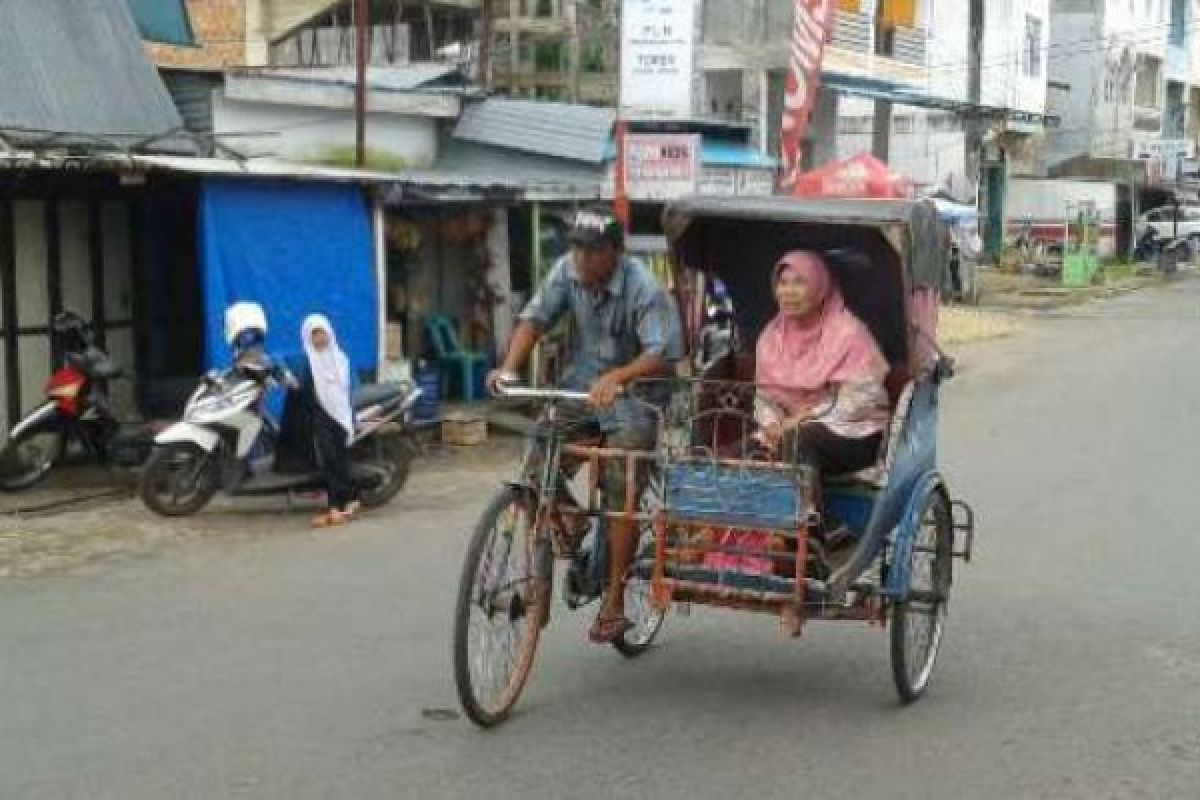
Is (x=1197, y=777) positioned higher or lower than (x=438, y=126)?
lower

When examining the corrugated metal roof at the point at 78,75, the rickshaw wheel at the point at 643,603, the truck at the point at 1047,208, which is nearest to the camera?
the rickshaw wheel at the point at 643,603

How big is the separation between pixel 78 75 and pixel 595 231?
26.0 ft

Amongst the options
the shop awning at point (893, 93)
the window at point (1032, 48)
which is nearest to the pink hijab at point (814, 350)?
the shop awning at point (893, 93)

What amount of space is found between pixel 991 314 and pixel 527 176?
17.9 metres

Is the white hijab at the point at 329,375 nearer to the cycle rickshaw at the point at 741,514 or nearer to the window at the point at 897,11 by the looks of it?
the cycle rickshaw at the point at 741,514

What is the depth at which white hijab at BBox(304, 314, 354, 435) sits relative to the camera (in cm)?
1016

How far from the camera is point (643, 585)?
612cm

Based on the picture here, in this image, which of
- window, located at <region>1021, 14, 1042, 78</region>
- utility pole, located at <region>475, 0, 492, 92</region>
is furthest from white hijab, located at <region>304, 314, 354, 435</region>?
window, located at <region>1021, 14, 1042, 78</region>

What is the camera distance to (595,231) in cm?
595

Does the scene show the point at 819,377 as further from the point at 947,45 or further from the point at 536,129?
the point at 947,45

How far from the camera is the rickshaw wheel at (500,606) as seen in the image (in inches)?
209

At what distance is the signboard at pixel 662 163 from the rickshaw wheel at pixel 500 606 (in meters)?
8.87

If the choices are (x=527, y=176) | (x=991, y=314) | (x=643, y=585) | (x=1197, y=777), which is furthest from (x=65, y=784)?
(x=991, y=314)

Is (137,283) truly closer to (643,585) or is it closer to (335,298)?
(335,298)
